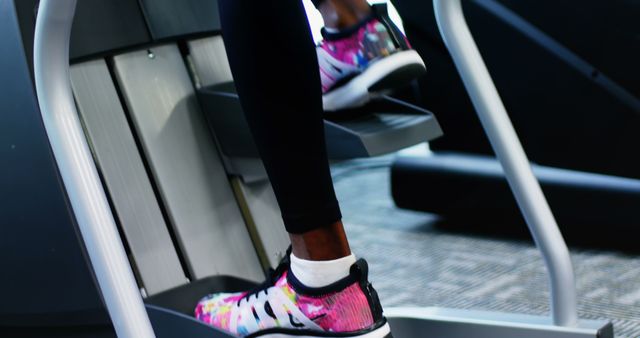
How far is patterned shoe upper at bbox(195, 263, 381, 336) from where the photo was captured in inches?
27.6

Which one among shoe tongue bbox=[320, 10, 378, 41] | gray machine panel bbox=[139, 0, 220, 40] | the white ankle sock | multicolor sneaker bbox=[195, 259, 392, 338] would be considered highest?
gray machine panel bbox=[139, 0, 220, 40]

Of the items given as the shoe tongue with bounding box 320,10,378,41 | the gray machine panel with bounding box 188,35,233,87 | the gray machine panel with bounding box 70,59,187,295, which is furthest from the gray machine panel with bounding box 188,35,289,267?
the shoe tongue with bounding box 320,10,378,41

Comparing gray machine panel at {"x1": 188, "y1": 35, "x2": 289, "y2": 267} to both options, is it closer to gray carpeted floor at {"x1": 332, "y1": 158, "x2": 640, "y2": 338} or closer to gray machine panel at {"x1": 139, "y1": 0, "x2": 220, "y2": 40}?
gray machine panel at {"x1": 139, "y1": 0, "x2": 220, "y2": 40}

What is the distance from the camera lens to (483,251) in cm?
170

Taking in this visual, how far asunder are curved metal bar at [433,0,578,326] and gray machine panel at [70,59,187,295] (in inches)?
17.0

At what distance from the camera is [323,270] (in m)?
0.69

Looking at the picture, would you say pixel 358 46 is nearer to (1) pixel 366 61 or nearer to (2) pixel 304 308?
(1) pixel 366 61

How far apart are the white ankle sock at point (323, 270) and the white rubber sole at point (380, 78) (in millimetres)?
264

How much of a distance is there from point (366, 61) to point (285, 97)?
29 centimetres

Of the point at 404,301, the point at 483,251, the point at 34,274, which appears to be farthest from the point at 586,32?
the point at 34,274

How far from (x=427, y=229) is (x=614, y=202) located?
18.9 inches

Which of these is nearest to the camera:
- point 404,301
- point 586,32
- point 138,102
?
point 138,102

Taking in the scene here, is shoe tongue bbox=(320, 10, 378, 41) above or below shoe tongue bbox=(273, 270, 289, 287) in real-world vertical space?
above

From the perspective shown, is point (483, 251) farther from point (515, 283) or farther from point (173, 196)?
point (173, 196)
